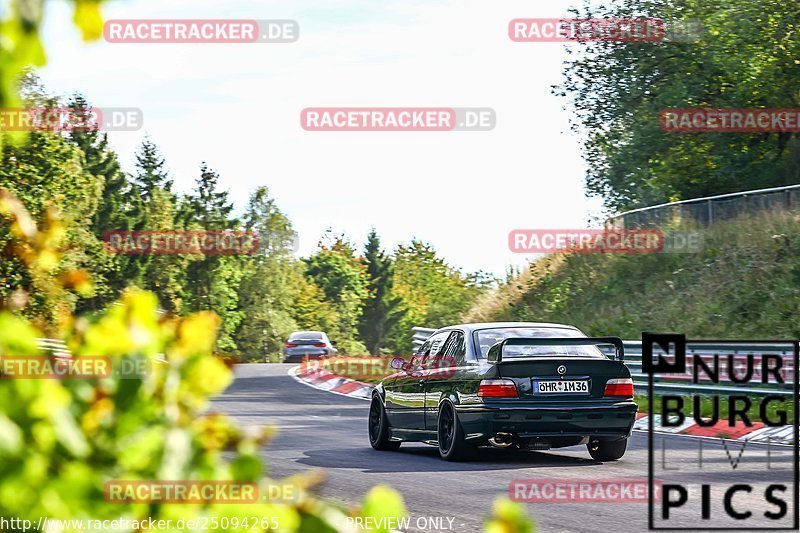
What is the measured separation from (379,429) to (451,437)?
210 centimetres

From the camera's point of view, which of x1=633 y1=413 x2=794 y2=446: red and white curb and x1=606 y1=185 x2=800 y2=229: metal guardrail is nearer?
x1=633 y1=413 x2=794 y2=446: red and white curb

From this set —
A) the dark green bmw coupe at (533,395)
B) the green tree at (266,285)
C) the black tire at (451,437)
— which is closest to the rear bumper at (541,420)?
the dark green bmw coupe at (533,395)

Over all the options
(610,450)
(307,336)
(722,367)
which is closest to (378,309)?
(307,336)

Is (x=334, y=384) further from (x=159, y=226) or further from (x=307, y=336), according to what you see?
(x=159, y=226)

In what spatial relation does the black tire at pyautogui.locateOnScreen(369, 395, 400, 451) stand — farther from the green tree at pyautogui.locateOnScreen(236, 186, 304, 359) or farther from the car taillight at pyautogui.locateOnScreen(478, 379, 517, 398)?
the green tree at pyautogui.locateOnScreen(236, 186, 304, 359)

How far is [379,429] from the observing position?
49.3ft

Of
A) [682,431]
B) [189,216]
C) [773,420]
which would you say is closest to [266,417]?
[682,431]

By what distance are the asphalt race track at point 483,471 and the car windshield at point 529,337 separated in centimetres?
117

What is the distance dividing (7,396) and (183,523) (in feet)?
1.20

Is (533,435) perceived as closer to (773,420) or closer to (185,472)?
(773,420)

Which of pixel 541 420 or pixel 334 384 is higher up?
pixel 541 420

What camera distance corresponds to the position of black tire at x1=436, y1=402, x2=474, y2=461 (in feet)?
42.2

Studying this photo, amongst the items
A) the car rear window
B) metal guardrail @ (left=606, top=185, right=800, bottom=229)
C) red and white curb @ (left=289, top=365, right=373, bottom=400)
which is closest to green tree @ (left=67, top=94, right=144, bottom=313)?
the car rear window

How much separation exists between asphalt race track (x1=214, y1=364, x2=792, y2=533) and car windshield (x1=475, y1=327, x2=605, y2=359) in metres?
1.17
